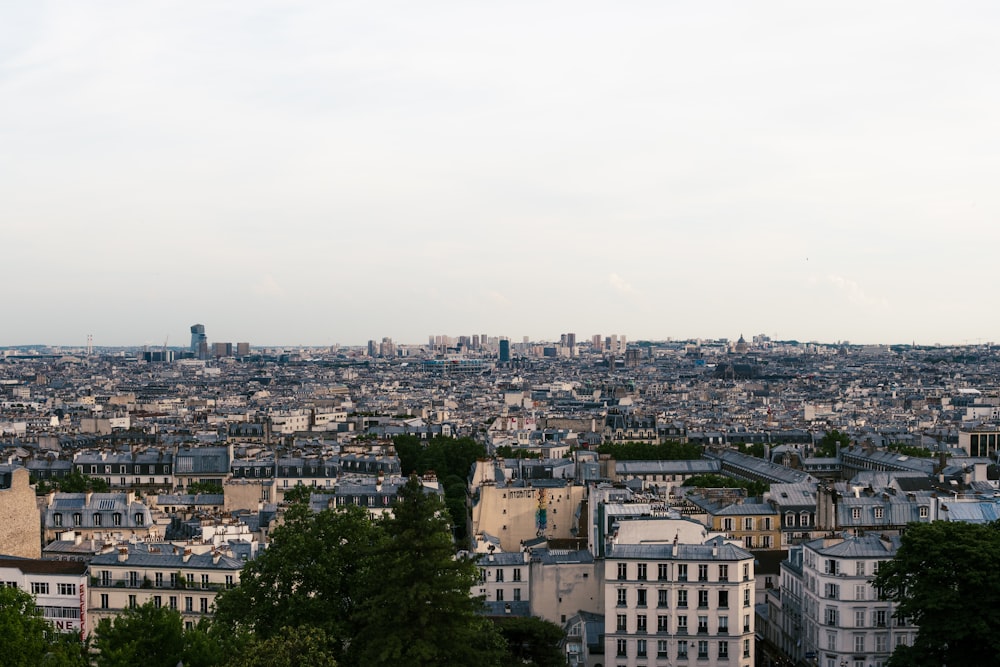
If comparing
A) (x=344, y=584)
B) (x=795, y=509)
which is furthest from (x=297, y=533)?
(x=795, y=509)

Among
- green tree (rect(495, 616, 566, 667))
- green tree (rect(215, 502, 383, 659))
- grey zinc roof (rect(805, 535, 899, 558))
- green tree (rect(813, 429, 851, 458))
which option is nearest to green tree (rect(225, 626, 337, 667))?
green tree (rect(215, 502, 383, 659))

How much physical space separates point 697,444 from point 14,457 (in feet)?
182

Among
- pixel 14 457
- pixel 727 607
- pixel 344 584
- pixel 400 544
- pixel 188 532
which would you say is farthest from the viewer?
pixel 14 457

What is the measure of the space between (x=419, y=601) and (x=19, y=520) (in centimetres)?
2416

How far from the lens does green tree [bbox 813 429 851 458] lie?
101963 millimetres

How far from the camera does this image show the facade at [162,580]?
41.6 m

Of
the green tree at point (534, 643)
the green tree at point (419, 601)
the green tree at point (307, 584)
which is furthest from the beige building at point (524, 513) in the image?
the green tree at point (419, 601)

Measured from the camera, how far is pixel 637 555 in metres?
39.6

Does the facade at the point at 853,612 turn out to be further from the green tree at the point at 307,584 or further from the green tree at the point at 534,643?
the green tree at the point at 307,584

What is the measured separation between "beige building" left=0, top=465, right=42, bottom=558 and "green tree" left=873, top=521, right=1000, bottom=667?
31.2 meters

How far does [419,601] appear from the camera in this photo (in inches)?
1153

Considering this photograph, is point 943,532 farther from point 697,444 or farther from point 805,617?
point 697,444

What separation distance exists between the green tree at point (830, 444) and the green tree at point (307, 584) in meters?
72.2

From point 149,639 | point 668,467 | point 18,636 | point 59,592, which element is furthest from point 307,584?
point 668,467
